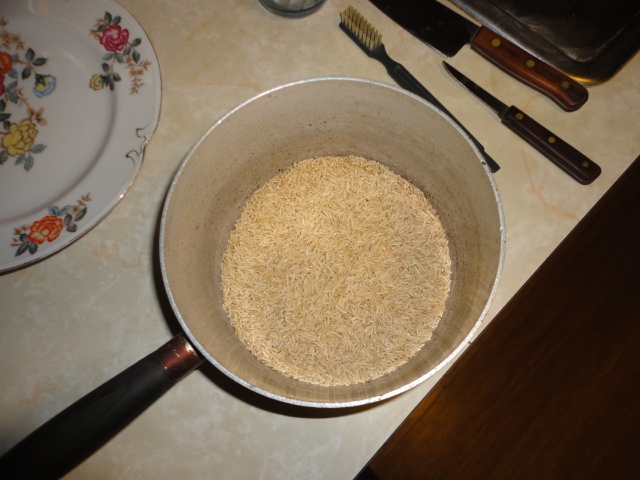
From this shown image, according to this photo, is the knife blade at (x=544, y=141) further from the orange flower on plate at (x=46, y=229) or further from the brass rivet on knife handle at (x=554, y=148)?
the orange flower on plate at (x=46, y=229)

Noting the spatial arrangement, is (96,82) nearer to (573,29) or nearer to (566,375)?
(573,29)

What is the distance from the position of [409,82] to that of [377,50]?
3.8 inches

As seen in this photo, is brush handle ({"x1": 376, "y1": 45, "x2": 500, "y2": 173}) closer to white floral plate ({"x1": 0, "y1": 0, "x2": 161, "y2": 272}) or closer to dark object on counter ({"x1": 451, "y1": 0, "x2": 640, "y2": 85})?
dark object on counter ({"x1": 451, "y1": 0, "x2": 640, "y2": 85})

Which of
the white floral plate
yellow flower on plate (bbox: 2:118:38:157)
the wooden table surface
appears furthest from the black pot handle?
the wooden table surface

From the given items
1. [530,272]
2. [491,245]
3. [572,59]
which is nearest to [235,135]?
[491,245]

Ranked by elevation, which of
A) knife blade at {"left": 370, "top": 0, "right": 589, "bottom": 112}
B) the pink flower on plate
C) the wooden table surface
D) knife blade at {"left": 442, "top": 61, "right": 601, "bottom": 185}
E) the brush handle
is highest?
knife blade at {"left": 370, "top": 0, "right": 589, "bottom": 112}

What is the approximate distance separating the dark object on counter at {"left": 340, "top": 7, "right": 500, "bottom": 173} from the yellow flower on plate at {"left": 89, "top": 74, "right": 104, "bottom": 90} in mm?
502

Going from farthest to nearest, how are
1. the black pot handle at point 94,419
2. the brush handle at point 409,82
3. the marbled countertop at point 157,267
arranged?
the brush handle at point 409,82 < the marbled countertop at point 157,267 < the black pot handle at point 94,419

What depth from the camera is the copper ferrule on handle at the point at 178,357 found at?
51 cm

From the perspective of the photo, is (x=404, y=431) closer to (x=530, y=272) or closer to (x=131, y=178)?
(x=530, y=272)

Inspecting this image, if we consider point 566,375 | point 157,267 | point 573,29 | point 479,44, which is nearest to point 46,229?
point 157,267

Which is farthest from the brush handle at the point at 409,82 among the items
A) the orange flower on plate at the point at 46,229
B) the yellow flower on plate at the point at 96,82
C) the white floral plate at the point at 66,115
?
the orange flower on plate at the point at 46,229

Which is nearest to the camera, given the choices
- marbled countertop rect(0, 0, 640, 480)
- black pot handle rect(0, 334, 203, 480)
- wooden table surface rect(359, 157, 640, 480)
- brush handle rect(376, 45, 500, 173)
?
black pot handle rect(0, 334, 203, 480)

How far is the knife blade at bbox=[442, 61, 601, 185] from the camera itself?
75 centimetres
